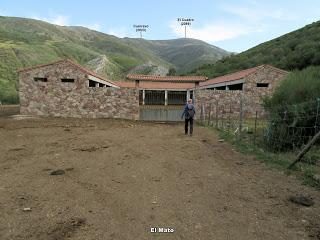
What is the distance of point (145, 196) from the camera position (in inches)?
232

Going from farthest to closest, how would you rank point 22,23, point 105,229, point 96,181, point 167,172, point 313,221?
point 22,23
point 167,172
point 96,181
point 313,221
point 105,229

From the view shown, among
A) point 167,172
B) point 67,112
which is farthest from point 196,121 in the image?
point 167,172

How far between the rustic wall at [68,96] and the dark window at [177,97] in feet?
44.1

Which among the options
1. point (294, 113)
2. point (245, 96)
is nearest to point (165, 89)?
point (245, 96)

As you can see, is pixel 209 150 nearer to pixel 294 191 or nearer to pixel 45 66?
pixel 294 191

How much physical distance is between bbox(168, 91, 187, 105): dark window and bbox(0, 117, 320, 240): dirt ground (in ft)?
83.7

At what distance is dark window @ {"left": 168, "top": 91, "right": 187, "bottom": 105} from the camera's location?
118 ft

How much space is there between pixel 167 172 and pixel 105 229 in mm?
3513

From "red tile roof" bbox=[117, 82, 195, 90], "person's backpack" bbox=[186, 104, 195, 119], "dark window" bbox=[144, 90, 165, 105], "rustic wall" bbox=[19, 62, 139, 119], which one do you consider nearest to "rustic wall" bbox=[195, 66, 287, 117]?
"rustic wall" bbox=[19, 62, 139, 119]

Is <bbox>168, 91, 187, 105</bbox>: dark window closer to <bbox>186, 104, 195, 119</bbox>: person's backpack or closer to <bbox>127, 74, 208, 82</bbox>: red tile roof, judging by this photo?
<bbox>127, 74, 208, 82</bbox>: red tile roof

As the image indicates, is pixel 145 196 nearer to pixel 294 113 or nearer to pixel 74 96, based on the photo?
pixel 294 113

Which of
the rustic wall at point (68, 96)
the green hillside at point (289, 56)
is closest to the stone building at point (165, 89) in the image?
the rustic wall at point (68, 96)

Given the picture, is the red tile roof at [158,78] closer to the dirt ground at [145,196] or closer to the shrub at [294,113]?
the shrub at [294,113]

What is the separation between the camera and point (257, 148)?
1099cm
